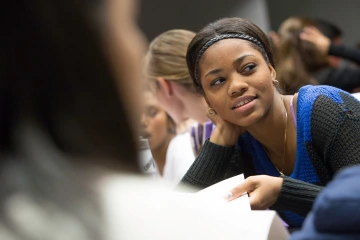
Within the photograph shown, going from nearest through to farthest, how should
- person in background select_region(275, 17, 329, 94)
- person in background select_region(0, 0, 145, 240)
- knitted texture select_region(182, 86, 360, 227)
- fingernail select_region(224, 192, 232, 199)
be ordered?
person in background select_region(0, 0, 145, 240)
fingernail select_region(224, 192, 232, 199)
knitted texture select_region(182, 86, 360, 227)
person in background select_region(275, 17, 329, 94)

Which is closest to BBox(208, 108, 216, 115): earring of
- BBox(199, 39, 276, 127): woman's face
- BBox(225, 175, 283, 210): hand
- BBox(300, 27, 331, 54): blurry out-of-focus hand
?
BBox(199, 39, 276, 127): woman's face

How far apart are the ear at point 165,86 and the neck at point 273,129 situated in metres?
0.66

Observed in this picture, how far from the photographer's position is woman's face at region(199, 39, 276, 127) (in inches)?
48.6

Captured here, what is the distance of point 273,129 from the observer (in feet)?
4.40

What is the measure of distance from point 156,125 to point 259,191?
3.70 ft

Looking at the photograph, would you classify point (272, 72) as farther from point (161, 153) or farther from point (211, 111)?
point (161, 153)

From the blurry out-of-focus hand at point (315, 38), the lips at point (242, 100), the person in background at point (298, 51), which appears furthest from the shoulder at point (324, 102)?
the blurry out-of-focus hand at point (315, 38)

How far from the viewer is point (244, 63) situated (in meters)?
1.24

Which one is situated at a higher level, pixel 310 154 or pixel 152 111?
pixel 310 154

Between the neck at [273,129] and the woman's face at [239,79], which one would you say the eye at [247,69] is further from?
the neck at [273,129]

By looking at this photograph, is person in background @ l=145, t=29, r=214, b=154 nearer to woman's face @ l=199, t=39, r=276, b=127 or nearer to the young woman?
the young woman

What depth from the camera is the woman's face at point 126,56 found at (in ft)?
1.68

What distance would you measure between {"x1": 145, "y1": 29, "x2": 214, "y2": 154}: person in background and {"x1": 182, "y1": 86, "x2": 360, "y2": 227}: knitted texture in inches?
18.3

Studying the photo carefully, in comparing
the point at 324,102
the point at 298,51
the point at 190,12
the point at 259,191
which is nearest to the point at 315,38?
the point at 298,51
